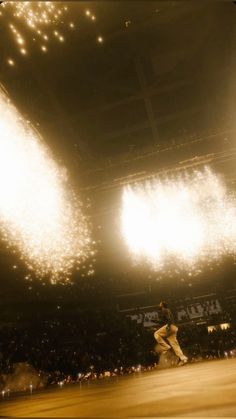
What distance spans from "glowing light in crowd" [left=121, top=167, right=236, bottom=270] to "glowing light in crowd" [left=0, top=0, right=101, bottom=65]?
13.7 feet

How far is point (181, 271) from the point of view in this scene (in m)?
12.7

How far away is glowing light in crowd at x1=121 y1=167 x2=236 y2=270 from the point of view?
9.85 meters

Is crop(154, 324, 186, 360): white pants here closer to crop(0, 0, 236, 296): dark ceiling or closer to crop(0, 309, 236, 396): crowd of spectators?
crop(0, 309, 236, 396): crowd of spectators

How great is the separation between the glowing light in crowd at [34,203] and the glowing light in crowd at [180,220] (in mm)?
1731

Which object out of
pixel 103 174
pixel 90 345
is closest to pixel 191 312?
pixel 90 345

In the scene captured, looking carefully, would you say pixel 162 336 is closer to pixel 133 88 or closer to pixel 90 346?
pixel 90 346

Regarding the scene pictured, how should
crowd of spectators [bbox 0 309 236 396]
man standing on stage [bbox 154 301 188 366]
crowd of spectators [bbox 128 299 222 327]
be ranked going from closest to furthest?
man standing on stage [bbox 154 301 188 366] < crowd of spectators [bbox 0 309 236 396] < crowd of spectators [bbox 128 299 222 327]

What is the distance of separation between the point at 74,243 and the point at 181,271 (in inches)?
168

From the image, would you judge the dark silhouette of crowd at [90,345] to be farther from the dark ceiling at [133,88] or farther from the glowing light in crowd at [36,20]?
the glowing light in crowd at [36,20]

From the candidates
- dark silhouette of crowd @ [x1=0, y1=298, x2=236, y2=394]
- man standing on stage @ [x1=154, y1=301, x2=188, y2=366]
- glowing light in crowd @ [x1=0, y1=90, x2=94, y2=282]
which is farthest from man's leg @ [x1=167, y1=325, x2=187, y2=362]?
glowing light in crowd @ [x1=0, y1=90, x2=94, y2=282]

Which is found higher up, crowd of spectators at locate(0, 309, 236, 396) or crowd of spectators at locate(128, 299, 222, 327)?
crowd of spectators at locate(128, 299, 222, 327)

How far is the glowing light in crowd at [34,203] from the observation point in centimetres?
769

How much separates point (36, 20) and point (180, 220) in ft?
23.4

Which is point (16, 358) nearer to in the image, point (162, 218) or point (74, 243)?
point (74, 243)
